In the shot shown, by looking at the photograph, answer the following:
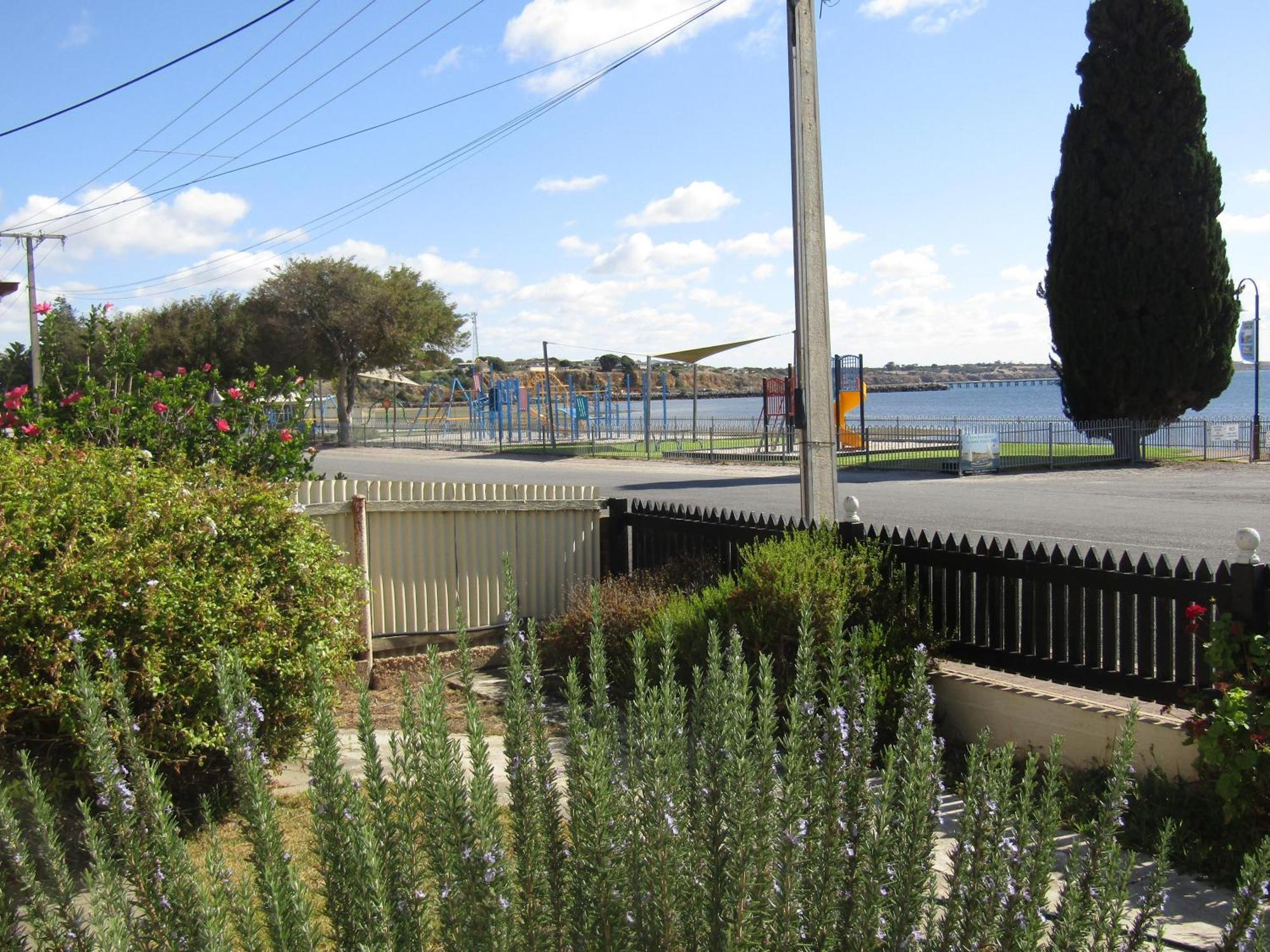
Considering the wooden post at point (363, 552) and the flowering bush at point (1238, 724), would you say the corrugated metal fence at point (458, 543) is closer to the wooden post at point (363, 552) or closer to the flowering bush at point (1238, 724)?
the wooden post at point (363, 552)

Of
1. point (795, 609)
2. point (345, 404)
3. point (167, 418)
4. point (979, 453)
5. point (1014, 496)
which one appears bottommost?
point (1014, 496)

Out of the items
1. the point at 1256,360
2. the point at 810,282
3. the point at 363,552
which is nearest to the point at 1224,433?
the point at 1256,360

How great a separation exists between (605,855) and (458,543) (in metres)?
6.62

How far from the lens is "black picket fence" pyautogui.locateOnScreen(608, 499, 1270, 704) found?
19.1 ft

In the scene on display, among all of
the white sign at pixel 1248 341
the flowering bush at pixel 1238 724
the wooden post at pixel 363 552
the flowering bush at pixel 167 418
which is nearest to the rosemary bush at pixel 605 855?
the flowering bush at pixel 1238 724

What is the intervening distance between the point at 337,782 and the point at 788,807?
1.06 metres

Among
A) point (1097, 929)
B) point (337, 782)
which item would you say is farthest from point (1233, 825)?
point (337, 782)

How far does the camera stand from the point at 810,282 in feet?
30.5

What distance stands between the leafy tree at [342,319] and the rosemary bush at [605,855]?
50.2 metres

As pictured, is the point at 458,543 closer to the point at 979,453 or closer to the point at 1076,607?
the point at 1076,607

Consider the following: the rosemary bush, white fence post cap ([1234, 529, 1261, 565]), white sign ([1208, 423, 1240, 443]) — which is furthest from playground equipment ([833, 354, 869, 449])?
the rosemary bush

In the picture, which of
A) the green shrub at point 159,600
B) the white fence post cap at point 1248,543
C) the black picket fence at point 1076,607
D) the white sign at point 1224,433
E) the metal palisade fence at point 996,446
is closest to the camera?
the green shrub at point 159,600

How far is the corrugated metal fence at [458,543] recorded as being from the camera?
8758 millimetres

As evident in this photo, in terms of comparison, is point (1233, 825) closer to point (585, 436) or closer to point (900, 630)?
point (900, 630)
